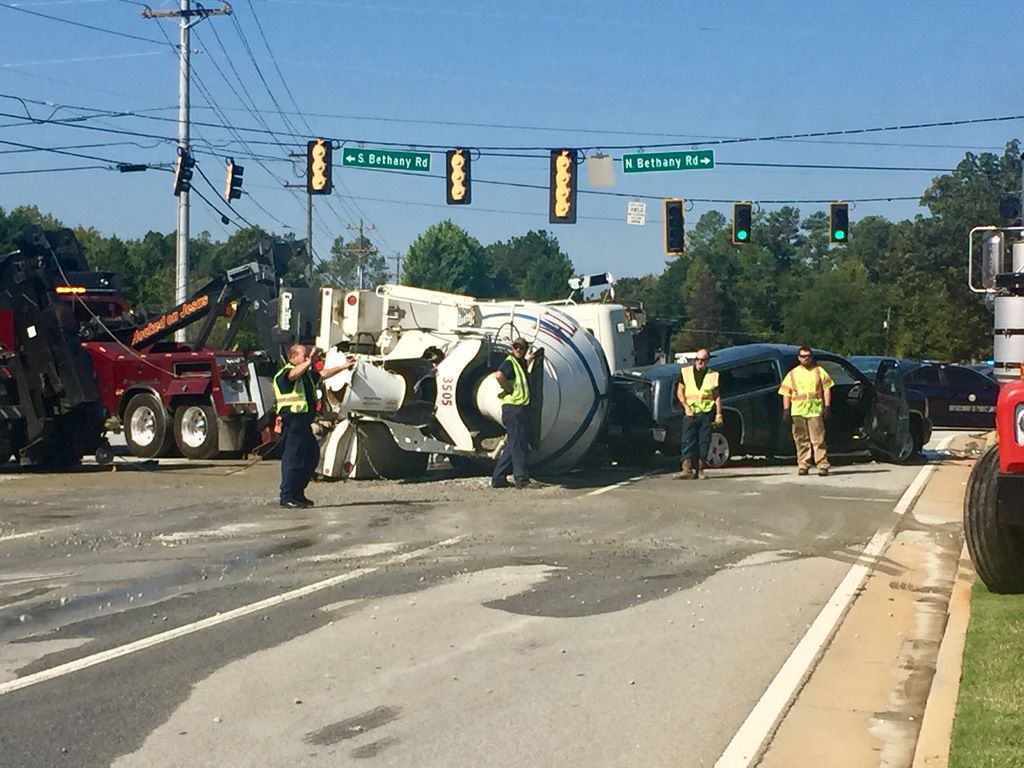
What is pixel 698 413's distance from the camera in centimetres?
1814

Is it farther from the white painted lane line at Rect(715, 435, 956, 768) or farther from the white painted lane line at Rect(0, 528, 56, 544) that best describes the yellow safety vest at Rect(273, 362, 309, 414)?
the white painted lane line at Rect(715, 435, 956, 768)

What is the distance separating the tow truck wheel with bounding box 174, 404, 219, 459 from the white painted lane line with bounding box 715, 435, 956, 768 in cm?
1177

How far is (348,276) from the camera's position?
4294 inches

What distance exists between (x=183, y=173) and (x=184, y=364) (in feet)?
46.6

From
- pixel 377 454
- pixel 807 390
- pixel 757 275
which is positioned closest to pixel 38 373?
pixel 377 454

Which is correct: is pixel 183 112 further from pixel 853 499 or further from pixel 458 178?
pixel 853 499

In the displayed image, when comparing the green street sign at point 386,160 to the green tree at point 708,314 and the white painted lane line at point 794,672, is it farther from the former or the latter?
the green tree at point 708,314

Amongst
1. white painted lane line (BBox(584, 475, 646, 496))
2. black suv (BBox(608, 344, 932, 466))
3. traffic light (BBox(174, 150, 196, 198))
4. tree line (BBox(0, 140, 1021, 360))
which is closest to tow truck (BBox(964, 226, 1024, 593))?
white painted lane line (BBox(584, 475, 646, 496))

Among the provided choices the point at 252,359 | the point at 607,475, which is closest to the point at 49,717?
the point at 607,475

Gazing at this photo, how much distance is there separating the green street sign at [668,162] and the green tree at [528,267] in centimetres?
7254

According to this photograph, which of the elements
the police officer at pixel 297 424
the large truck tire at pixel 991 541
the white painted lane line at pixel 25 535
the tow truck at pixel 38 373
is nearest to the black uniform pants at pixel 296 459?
the police officer at pixel 297 424

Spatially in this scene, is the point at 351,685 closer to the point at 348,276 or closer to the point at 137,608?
the point at 137,608

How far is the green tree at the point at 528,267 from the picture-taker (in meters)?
111

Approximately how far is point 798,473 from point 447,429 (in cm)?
476
